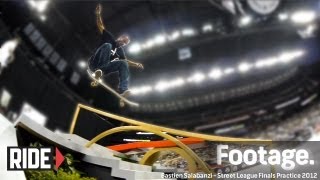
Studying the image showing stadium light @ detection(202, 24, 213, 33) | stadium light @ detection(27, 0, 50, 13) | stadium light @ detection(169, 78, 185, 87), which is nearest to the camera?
stadium light @ detection(27, 0, 50, 13)

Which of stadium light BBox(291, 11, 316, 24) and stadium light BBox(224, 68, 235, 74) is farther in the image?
stadium light BBox(224, 68, 235, 74)

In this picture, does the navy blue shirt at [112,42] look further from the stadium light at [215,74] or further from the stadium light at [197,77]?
the stadium light at [215,74]

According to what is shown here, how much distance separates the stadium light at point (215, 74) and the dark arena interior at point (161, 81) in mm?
105

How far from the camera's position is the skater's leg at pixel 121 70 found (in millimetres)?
6789

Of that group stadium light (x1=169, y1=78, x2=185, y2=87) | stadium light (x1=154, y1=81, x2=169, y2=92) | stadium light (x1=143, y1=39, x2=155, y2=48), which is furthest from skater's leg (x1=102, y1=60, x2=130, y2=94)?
stadium light (x1=169, y1=78, x2=185, y2=87)

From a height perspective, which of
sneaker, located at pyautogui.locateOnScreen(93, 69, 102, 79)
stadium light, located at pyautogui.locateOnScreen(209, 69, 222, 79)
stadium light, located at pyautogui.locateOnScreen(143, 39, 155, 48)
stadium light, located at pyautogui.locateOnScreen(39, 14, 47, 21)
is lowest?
sneaker, located at pyautogui.locateOnScreen(93, 69, 102, 79)

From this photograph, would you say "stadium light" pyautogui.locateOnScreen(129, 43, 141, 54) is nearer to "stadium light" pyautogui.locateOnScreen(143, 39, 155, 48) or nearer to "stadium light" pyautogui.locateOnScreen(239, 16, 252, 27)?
"stadium light" pyautogui.locateOnScreen(143, 39, 155, 48)

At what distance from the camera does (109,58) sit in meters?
6.76

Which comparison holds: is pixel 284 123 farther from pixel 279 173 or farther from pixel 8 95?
pixel 279 173

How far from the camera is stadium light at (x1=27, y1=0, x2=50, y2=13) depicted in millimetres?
16906

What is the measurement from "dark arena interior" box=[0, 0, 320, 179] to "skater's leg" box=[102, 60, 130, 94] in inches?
1.3

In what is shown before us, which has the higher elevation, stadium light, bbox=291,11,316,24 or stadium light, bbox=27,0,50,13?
stadium light, bbox=291,11,316,24

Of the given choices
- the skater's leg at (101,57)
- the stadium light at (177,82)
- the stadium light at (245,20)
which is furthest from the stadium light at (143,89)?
the skater's leg at (101,57)

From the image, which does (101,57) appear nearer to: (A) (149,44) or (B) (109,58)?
(B) (109,58)
